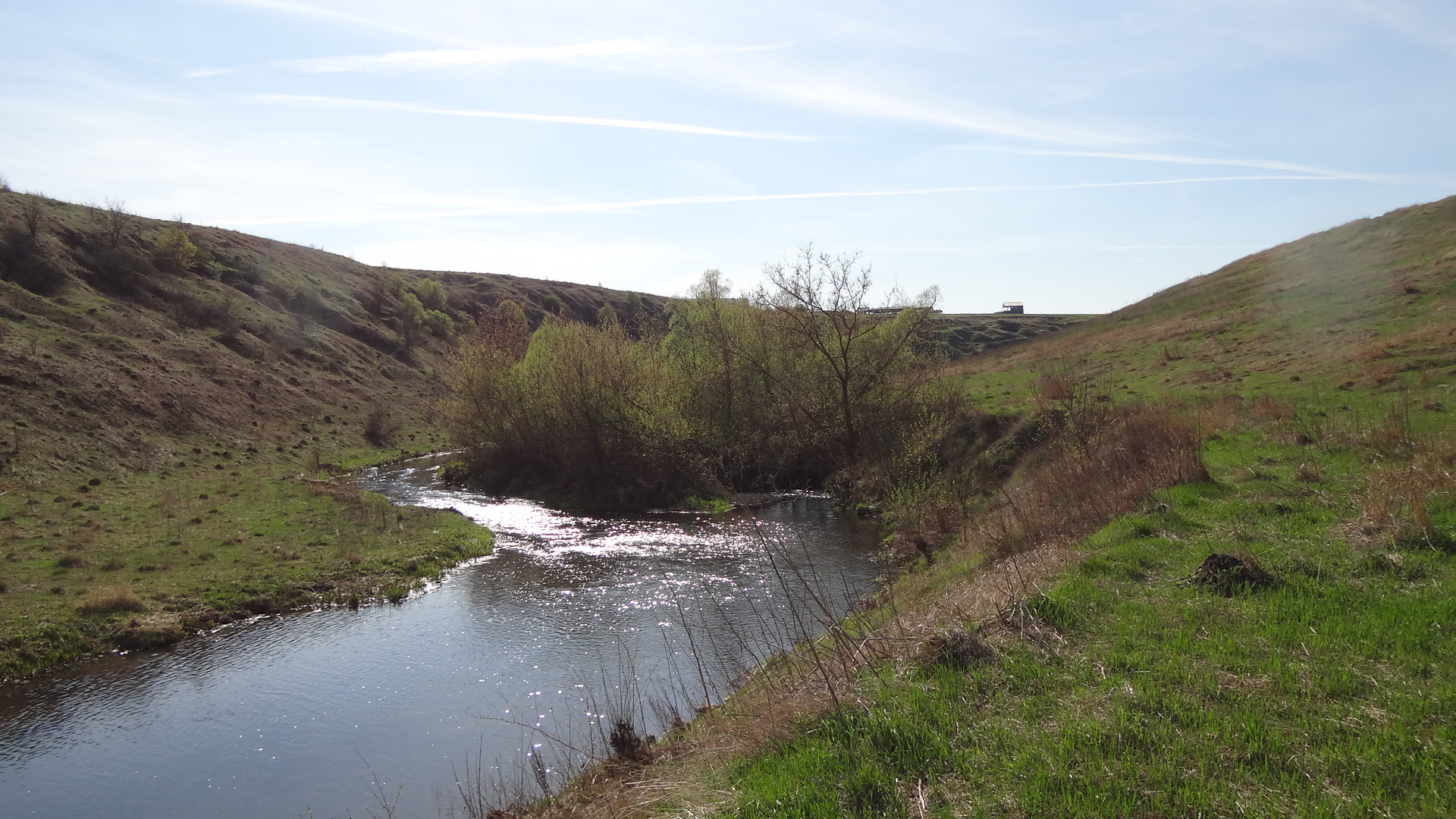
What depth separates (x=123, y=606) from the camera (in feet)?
59.3

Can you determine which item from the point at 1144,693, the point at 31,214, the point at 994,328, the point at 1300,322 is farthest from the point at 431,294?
the point at 1144,693

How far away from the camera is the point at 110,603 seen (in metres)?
17.9

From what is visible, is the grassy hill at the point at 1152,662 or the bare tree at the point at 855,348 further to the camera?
the bare tree at the point at 855,348

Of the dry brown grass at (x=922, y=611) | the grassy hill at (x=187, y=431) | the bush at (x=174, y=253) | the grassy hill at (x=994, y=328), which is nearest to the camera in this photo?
the dry brown grass at (x=922, y=611)

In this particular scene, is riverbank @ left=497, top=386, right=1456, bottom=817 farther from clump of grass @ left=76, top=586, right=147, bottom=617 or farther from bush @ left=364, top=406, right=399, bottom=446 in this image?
bush @ left=364, top=406, right=399, bottom=446

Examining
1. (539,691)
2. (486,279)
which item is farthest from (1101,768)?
(486,279)

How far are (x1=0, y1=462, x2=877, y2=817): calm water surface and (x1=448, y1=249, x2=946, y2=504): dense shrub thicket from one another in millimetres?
11635

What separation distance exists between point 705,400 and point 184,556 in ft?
77.6

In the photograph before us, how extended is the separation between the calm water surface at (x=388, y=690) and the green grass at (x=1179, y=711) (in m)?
1.84

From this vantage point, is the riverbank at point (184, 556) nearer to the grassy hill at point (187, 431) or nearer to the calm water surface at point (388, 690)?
the grassy hill at point (187, 431)

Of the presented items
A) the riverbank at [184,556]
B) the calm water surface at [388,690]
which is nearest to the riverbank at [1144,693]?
the calm water surface at [388,690]

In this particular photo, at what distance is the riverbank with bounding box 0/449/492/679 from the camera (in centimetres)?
1719

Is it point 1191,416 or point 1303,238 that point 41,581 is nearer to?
point 1191,416

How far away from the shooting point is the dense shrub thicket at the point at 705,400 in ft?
112
